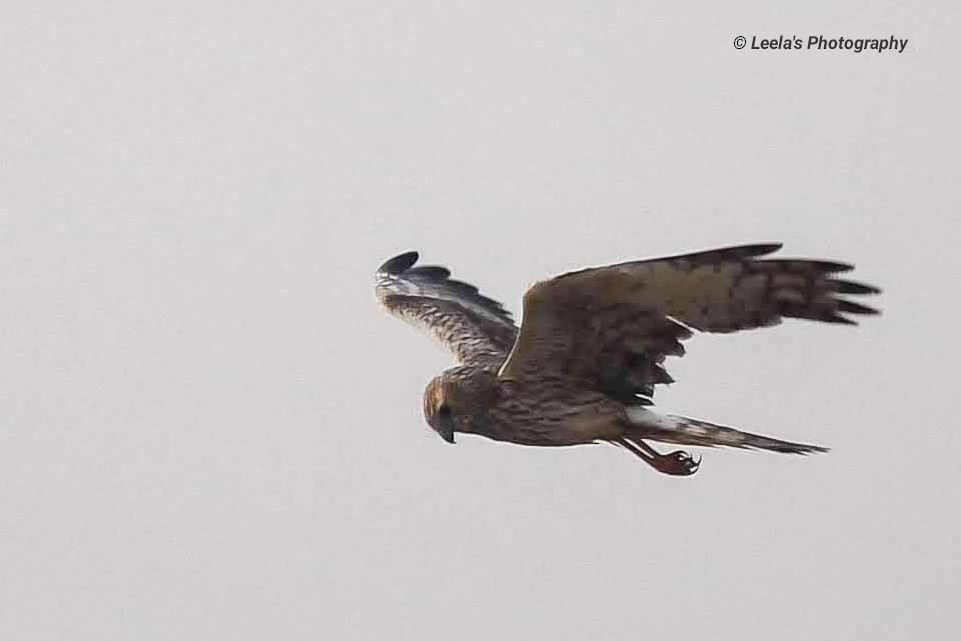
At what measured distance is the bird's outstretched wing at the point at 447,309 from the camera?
1544 mm

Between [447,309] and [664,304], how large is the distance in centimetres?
42

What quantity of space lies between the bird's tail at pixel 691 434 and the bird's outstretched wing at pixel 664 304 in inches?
1.6

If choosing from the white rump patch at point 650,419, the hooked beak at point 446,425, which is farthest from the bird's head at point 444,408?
the white rump patch at point 650,419

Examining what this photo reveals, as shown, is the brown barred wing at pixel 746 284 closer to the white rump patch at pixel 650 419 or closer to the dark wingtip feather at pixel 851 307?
the dark wingtip feather at pixel 851 307

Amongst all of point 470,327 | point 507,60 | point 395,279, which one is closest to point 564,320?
point 470,327

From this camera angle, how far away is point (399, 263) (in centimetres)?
177

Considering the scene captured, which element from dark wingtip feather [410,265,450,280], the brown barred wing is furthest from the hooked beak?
dark wingtip feather [410,265,450,280]

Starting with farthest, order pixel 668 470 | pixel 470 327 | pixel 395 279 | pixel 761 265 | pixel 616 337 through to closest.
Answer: pixel 395 279
pixel 470 327
pixel 668 470
pixel 616 337
pixel 761 265

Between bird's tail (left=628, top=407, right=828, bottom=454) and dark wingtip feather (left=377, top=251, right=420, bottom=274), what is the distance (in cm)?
46

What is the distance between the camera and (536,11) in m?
1.83

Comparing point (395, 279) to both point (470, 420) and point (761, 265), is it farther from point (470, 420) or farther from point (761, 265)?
point (761, 265)

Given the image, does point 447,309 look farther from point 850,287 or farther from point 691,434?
point 850,287

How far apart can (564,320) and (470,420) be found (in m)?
0.16

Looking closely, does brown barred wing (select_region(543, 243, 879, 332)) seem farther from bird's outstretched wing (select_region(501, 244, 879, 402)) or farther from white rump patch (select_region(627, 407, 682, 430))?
white rump patch (select_region(627, 407, 682, 430))
